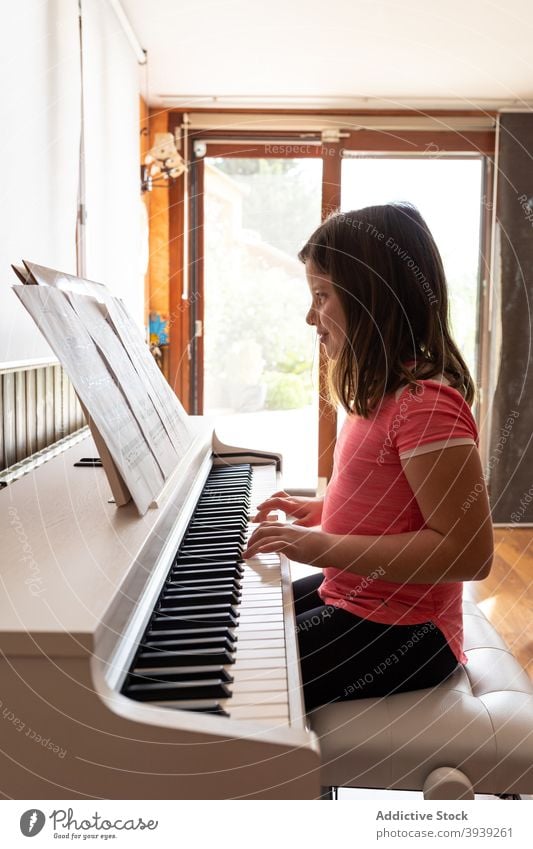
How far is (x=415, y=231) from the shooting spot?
4.23 feet

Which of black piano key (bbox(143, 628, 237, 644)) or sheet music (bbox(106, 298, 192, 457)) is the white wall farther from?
black piano key (bbox(143, 628, 237, 644))

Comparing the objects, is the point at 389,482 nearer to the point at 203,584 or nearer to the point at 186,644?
the point at 203,584

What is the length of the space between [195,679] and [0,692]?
25 centimetres

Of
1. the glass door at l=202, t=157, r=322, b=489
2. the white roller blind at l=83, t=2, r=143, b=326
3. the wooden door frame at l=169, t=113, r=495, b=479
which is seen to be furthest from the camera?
the glass door at l=202, t=157, r=322, b=489

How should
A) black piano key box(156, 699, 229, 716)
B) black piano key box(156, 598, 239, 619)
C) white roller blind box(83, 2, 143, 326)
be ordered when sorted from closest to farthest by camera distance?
black piano key box(156, 699, 229, 716) < black piano key box(156, 598, 239, 619) < white roller blind box(83, 2, 143, 326)

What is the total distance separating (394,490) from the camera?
125cm

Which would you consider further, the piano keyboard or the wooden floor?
the wooden floor

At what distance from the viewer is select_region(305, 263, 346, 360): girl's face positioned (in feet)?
4.29

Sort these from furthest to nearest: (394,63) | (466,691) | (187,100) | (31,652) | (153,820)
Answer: (187,100) < (394,63) < (466,691) < (153,820) < (31,652)

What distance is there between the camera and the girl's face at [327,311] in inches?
51.4

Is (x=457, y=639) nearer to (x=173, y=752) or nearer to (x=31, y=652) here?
(x=173, y=752)

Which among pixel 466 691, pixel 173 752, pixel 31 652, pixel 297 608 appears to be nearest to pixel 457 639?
pixel 466 691

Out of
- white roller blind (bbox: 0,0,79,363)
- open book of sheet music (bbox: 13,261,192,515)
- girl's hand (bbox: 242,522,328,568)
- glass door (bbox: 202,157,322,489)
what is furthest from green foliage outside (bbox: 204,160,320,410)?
girl's hand (bbox: 242,522,328,568)

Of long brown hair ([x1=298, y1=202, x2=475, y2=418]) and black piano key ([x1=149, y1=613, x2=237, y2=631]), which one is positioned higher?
long brown hair ([x1=298, y1=202, x2=475, y2=418])
